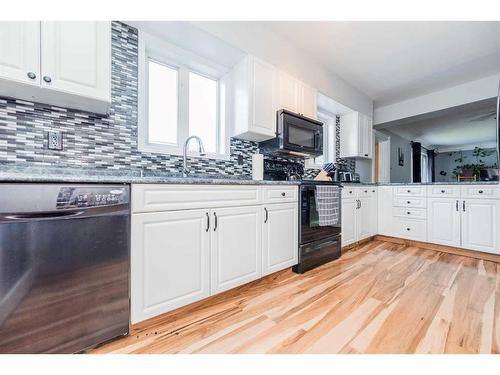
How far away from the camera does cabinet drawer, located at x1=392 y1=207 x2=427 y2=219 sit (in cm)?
292

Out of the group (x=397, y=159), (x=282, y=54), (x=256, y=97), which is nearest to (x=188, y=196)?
(x=256, y=97)

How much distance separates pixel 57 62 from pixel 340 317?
2167 millimetres

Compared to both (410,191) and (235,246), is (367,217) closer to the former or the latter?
(410,191)

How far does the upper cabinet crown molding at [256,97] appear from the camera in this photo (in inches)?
82.0

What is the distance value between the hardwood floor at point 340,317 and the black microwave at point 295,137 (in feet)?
4.26

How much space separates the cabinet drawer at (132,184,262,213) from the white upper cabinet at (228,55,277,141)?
2.57 feet

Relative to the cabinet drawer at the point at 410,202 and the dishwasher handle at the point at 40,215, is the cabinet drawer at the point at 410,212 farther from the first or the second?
the dishwasher handle at the point at 40,215

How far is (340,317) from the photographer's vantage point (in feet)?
4.29

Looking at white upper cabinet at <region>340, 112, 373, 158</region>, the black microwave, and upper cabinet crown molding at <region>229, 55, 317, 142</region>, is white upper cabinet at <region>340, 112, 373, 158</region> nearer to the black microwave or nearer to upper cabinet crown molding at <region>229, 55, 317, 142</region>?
the black microwave

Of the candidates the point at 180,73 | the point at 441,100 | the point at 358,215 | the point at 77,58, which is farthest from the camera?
the point at 441,100

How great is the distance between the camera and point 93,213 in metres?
0.98

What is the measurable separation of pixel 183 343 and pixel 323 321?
2.63 feet

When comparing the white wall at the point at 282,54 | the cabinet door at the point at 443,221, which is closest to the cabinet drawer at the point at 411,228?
the cabinet door at the point at 443,221
